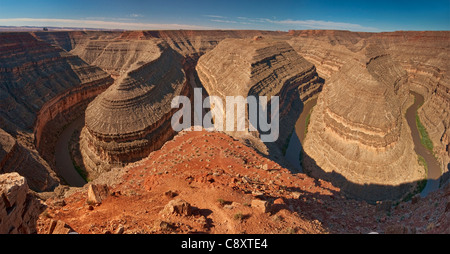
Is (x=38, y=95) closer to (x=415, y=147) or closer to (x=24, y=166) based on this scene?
(x=24, y=166)

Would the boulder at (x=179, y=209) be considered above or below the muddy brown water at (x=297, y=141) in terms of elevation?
above

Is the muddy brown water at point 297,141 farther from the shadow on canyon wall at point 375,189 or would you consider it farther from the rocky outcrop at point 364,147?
the shadow on canyon wall at point 375,189

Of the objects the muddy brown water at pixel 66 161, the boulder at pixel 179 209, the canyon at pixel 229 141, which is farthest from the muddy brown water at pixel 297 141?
the muddy brown water at pixel 66 161

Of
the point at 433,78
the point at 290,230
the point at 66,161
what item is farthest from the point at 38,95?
the point at 433,78

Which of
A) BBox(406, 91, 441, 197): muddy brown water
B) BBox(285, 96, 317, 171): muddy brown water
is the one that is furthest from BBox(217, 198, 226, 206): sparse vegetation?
BBox(406, 91, 441, 197): muddy brown water

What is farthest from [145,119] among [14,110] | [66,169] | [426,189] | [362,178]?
[426,189]
